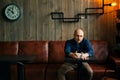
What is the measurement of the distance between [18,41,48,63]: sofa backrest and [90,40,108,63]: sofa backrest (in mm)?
1005

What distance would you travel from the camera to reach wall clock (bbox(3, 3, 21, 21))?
549 centimetres

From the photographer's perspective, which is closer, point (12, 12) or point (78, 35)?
point (78, 35)

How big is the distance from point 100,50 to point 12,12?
202 cm

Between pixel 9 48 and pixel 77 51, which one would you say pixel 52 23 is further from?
pixel 77 51

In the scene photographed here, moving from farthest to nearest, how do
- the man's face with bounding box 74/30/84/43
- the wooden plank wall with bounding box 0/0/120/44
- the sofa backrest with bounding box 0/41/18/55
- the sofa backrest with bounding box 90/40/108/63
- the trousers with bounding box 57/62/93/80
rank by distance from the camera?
1. the wooden plank wall with bounding box 0/0/120/44
2. the sofa backrest with bounding box 0/41/18/55
3. the sofa backrest with bounding box 90/40/108/63
4. the man's face with bounding box 74/30/84/43
5. the trousers with bounding box 57/62/93/80

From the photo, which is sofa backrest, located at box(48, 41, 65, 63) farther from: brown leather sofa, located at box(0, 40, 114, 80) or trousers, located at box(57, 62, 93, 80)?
trousers, located at box(57, 62, 93, 80)

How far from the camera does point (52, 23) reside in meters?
5.54

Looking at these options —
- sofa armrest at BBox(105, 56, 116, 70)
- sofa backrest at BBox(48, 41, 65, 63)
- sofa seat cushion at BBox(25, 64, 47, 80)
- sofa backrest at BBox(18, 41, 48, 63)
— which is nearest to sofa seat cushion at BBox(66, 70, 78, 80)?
sofa seat cushion at BBox(25, 64, 47, 80)

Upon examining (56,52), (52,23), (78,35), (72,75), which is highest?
(52,23)

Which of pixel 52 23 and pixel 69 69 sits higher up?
pixel 52 23

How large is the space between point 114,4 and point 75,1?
824 millimetres

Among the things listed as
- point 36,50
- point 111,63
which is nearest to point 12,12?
point 36,50

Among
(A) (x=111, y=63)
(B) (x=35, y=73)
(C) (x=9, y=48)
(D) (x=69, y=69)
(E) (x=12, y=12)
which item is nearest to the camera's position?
(D) (x=69, y=69)

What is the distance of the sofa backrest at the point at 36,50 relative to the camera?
5238mm
